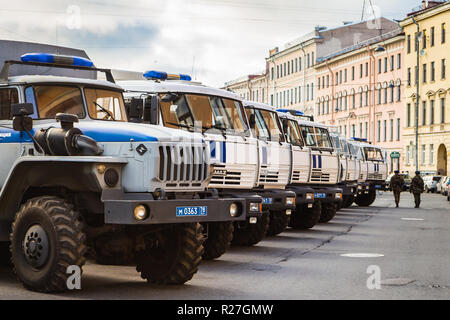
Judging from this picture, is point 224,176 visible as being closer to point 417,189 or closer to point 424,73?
A: point 417,189

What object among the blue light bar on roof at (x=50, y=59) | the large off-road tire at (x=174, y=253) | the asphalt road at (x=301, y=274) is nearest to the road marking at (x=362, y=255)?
the asphalt road at (x=301, y=274)

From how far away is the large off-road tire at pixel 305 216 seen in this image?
75.8 ft

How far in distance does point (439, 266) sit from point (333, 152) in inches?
392

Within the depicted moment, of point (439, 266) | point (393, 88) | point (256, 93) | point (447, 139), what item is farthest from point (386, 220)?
point (256, 93)

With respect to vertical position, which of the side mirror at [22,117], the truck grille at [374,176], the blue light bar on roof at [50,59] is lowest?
the truck grille at [374,176]

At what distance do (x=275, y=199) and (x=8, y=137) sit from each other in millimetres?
7386

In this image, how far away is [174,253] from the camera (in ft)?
35.9

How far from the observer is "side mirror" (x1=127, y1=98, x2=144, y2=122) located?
1298 cm

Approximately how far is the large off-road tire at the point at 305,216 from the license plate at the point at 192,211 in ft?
41.6

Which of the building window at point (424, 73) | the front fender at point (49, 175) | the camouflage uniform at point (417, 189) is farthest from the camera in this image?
the building window at point (424, 73)

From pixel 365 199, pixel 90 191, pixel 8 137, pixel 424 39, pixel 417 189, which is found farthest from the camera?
pixel 424 39

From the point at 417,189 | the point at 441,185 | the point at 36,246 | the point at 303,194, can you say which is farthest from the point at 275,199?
the point at 441,185

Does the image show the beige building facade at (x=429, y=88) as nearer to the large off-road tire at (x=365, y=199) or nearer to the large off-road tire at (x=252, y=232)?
the large off-road tire at (x=365, y=199)

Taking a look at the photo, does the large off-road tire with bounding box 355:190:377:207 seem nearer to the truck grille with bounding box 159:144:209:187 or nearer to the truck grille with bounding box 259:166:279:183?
the truck grille with bounding box 259:166:279:183
